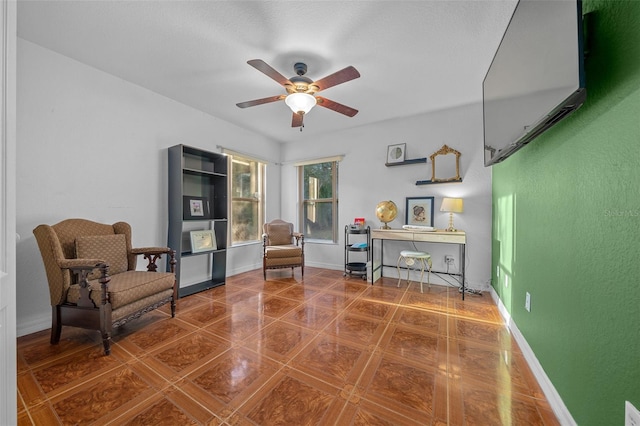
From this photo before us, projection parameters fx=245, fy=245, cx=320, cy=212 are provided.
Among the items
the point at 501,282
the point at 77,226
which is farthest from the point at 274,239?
the point at 501,282

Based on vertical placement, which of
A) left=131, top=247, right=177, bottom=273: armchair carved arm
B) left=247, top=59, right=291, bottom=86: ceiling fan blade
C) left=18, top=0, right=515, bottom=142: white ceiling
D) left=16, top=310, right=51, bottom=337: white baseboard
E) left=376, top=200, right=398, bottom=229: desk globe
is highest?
left=18, top=0, right=515, bottom=142: white ceiling

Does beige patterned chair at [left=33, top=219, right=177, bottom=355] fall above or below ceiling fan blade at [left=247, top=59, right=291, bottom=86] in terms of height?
below

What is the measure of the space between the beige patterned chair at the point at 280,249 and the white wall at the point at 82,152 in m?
1.44

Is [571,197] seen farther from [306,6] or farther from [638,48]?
[306,6]

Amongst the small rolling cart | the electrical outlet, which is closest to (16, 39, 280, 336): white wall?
the small rolling cart

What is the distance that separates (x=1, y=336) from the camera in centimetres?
85

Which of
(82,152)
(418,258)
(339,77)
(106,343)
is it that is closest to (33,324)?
(106,343)

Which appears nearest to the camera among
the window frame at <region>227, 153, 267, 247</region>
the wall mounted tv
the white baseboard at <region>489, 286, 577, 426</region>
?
the wall mounted tv

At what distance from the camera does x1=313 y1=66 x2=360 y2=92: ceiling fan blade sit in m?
1.90

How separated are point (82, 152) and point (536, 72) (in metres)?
3.70

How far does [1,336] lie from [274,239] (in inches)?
135

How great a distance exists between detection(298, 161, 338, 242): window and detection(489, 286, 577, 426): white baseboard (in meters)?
2.90

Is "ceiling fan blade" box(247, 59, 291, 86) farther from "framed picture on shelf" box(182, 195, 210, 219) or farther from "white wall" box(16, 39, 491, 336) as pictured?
"framed picture on shelf" box(182, 195, 210, 219)

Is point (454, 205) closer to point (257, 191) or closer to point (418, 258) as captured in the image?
point (418, 258)
